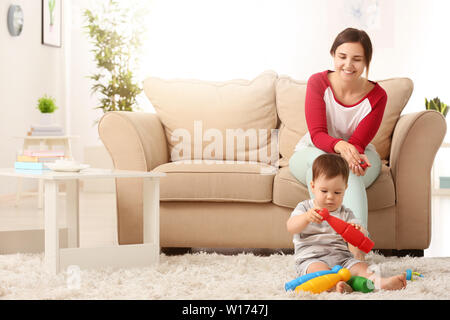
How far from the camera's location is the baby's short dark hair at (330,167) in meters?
1.82

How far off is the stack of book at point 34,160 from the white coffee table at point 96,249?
0.08 m

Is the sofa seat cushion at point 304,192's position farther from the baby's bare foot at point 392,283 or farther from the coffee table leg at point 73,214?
the coffee table leg at point 73,214

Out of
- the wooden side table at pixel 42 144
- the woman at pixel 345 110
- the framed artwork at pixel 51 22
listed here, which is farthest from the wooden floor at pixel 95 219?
the framed artwork at pixel 51 22

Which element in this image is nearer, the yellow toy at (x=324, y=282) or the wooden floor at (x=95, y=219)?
the yellow toy at (x=324, y=282)

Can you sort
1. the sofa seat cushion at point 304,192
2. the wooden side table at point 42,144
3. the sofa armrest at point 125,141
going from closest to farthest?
the sofa seat cushion at point 304,192 → the sofa armrest at point 125,141 → the wooden side table at point 42,144

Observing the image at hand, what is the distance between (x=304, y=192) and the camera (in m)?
2.38

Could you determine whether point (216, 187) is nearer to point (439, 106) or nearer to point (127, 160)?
point (127, 160)

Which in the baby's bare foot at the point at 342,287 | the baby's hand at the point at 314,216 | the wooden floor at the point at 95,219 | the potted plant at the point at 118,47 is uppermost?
the potted plant at the point at 118,47

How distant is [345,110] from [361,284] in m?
0.79

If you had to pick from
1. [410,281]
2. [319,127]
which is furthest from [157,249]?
[410,281]

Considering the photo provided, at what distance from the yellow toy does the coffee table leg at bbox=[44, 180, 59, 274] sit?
83cm

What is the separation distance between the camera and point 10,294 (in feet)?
5.69
